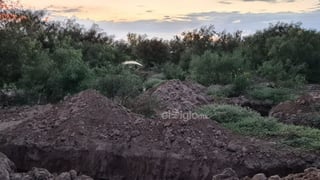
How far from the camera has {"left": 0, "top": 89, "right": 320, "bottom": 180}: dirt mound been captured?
13.4 metres

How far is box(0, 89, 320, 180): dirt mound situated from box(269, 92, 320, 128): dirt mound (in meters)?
4.27

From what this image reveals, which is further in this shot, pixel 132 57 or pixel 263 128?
pixel 132 57

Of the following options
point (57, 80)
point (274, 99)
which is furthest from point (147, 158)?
point (274, 99)

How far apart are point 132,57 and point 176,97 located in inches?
1251

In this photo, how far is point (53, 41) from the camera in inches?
1321

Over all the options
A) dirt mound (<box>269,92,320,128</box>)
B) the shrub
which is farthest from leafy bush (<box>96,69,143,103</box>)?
the shrub

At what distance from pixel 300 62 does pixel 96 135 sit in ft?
74.2

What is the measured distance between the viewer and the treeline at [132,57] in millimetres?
20297

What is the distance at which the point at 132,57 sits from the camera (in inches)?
2069

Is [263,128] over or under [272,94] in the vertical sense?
over

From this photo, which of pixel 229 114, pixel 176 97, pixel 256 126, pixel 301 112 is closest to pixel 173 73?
pixel 176 97

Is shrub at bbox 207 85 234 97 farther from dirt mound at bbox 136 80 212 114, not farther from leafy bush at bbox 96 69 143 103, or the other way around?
leafy bush at bbox 96 69 143 103

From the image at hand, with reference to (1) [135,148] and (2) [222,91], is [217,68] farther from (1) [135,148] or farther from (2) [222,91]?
(1) [135,148]

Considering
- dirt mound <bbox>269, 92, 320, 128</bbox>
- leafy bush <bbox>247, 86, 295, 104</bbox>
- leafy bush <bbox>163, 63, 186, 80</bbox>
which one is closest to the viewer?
dirt mound <bbox>269, 92, 320, 128</bbox>
